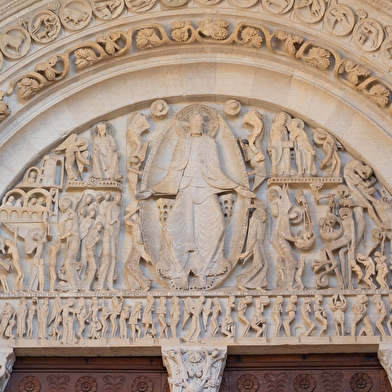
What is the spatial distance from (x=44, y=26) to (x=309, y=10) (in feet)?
9.28

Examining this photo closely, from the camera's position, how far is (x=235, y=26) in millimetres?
Result: 11641

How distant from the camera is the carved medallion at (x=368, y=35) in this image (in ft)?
36.7

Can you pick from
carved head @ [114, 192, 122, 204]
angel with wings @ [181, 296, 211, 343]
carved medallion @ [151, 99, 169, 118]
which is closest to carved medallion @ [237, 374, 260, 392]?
angel with wings @ [181, 296, 211, 343]

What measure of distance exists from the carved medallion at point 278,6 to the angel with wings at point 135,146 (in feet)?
5.85

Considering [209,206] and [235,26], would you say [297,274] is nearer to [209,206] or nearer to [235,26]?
[209,206]

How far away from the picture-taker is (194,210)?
37.2ft

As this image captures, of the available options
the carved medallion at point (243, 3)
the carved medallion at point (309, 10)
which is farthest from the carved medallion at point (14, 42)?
the carved medallion at point (309, 10)

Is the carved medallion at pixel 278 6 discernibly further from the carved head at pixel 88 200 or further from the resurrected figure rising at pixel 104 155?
the carved head at pixel 88 200

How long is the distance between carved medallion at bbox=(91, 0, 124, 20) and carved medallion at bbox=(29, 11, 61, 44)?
429mm

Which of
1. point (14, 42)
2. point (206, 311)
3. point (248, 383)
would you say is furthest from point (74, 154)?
point (248, 383)

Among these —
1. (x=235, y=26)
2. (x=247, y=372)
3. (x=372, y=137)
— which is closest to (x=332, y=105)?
(x=372, y=137)

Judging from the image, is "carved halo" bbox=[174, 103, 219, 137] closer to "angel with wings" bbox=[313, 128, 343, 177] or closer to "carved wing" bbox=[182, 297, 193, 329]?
"angel with wings" bbox=[313, 128, 343, 177]

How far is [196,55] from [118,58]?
85cm

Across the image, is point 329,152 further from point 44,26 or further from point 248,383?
point 44,26
